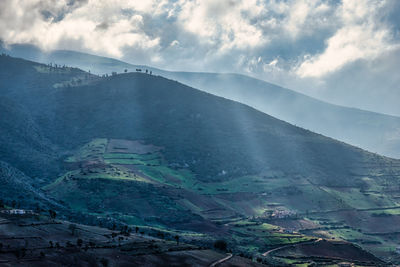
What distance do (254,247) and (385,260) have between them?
54.3 metres

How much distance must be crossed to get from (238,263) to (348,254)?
7030cm

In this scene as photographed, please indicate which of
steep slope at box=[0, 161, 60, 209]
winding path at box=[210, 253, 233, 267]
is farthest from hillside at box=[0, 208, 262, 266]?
steep slope at box=[0, 161, 60, 209]

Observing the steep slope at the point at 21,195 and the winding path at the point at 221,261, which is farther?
the steep slope at the point at 21,195

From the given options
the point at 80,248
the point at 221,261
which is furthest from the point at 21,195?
the point at 221,261

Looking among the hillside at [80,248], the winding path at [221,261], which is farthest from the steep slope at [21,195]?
the winding path at [221,261]

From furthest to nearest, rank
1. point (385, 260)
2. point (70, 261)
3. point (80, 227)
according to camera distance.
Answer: point (385, 260) → point (80, 227) → point (70, 261)

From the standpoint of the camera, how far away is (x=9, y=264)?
298 ft

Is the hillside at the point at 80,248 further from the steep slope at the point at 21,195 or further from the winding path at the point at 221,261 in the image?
the steep slope at the point at 21,195

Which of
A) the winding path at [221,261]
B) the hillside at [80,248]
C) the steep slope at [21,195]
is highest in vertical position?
the steep slope at [21,195]

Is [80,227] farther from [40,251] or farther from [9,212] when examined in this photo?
[40,251]

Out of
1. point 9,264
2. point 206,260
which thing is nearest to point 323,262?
point 206,260

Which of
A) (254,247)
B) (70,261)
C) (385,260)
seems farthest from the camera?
(385,260)

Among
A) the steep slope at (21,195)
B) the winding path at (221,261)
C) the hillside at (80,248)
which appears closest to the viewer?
the hillside at (80,248)

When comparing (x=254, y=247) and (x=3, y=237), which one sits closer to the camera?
(x=3, y=237)
